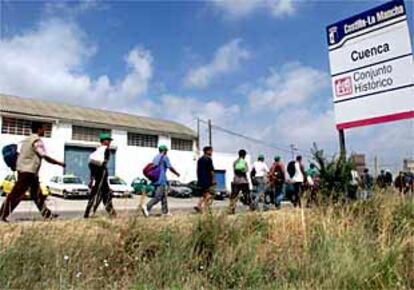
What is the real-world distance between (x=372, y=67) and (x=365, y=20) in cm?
88

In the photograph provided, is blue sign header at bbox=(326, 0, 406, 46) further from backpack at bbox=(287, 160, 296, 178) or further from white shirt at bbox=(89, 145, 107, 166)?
white shirt at bbox=(89, 145, 107, 166)

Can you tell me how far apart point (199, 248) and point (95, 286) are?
1.28m

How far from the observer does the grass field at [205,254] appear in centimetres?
508

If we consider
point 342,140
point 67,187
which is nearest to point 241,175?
point 342,140

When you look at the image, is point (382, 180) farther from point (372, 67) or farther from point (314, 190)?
point (372, 67)

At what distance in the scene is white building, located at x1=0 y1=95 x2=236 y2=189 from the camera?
3684 cm

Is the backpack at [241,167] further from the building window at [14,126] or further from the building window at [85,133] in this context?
the building window at [85,133]

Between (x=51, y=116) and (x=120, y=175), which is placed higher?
(x=51, y=116)

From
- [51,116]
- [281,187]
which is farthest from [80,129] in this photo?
[281,187]

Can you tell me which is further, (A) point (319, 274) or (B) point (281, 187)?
(B) point (281, 187)

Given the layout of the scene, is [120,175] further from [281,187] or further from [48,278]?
[48,278]

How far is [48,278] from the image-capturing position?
4902 millimetres

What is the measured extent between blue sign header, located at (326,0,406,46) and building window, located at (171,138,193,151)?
125 ft

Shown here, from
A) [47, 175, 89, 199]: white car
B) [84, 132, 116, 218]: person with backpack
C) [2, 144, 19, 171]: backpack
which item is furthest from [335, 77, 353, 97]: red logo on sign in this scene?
[47, 175, 89, 199]: white car
